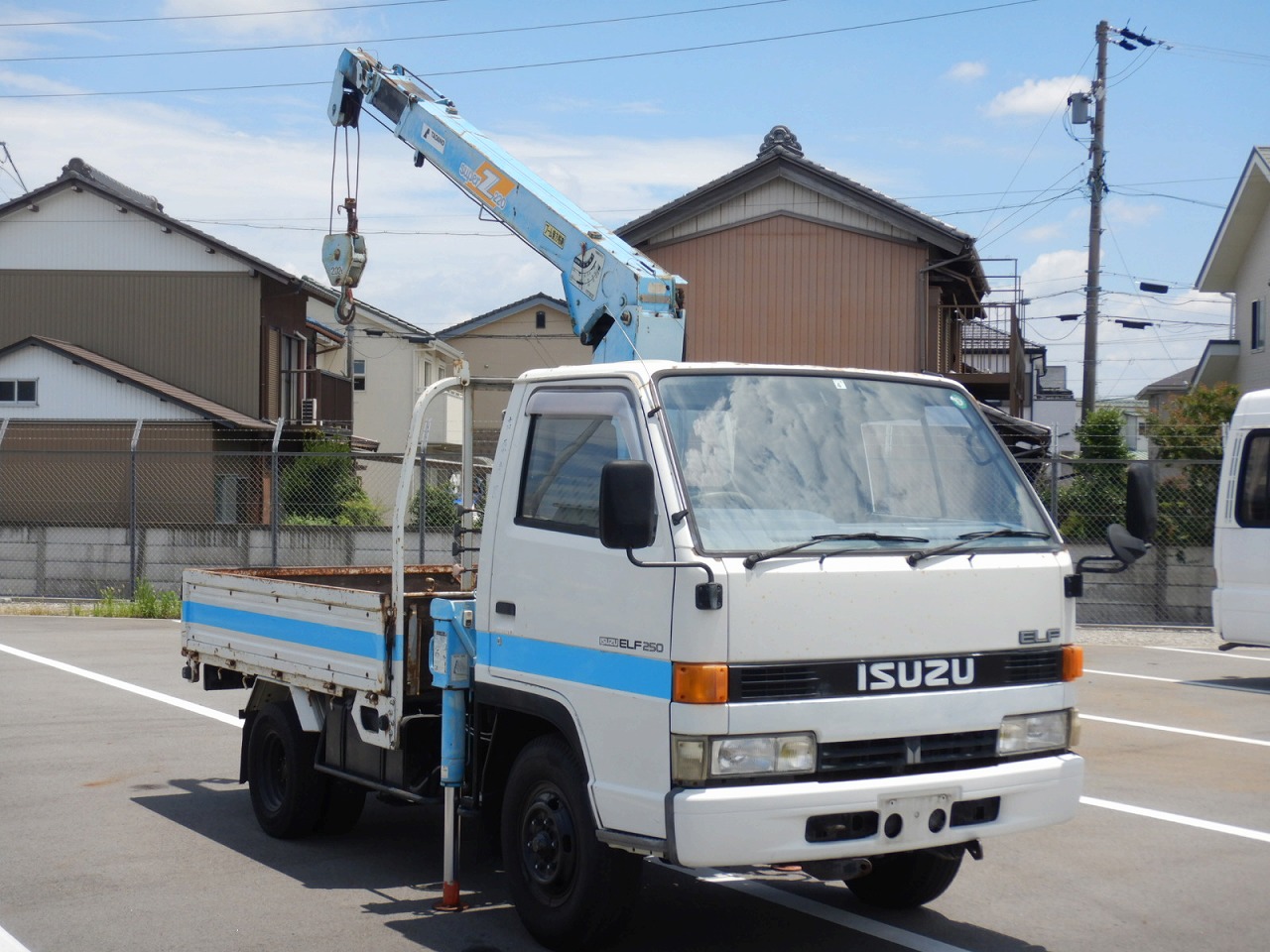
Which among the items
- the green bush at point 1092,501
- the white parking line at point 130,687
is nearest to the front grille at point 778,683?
the white parking line at point 130,687

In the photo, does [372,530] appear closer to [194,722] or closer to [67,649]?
[67,649]

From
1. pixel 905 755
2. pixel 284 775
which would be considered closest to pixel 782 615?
pixel 905 755

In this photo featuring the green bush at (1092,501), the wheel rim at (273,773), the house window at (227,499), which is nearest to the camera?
the wheel rim at (273,773)

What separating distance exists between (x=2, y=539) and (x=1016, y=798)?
19.9 metres

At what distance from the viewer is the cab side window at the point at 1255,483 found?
13.4 metres

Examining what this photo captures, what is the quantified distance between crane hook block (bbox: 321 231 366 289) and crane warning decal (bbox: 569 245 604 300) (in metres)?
2.49

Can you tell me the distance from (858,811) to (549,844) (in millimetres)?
1276

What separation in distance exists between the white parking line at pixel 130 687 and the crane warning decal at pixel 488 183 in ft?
15.9

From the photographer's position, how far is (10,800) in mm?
8344

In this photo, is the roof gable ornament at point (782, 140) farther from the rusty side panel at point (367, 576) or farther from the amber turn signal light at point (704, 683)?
the amber turn signal light at point (704, 683)

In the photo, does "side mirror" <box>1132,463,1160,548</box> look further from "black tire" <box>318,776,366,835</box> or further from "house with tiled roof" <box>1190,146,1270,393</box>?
"house with tiled roof" <box>1190,146,1270,393</box>

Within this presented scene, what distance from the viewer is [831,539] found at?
16.8ft

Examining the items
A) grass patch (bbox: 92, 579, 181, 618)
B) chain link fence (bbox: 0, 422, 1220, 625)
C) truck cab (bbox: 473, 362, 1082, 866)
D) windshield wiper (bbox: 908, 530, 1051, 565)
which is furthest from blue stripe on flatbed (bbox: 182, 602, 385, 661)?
grass patch (bbox: 92, 579, 181, 618)

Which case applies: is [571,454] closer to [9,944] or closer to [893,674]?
[893,674]
